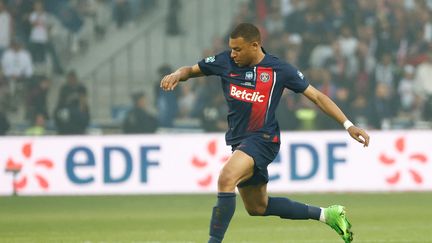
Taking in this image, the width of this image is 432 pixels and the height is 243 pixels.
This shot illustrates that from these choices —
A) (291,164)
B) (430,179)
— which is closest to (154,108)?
(291,164)

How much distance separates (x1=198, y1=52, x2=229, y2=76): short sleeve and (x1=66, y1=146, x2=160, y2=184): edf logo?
953 centimetres

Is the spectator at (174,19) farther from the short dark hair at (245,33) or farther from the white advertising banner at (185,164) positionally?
the short dark hair at (245,33)

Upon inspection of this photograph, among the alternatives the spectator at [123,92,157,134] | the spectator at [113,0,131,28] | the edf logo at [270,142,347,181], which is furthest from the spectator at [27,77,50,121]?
the edf logo at [270,142,347,181]

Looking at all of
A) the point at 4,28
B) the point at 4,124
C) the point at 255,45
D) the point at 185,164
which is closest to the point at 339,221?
the point at 255,45

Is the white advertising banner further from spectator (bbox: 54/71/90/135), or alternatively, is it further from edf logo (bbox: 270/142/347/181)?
spectator (bbox: 54/71/90/135)

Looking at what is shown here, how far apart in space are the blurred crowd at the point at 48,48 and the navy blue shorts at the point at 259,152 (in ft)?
36.0

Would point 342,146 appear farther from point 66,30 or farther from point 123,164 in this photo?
point 66,30

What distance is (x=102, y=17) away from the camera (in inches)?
907

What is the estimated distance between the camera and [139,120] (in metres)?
20.1

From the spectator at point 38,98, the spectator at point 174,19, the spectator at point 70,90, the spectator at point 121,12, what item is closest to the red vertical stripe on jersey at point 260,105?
the spectator at point 70,90

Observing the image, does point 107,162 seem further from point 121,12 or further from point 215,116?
point 121,12

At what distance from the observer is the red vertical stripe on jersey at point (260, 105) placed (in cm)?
909

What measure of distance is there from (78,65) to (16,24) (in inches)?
56.2

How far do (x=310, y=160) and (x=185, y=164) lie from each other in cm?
204
